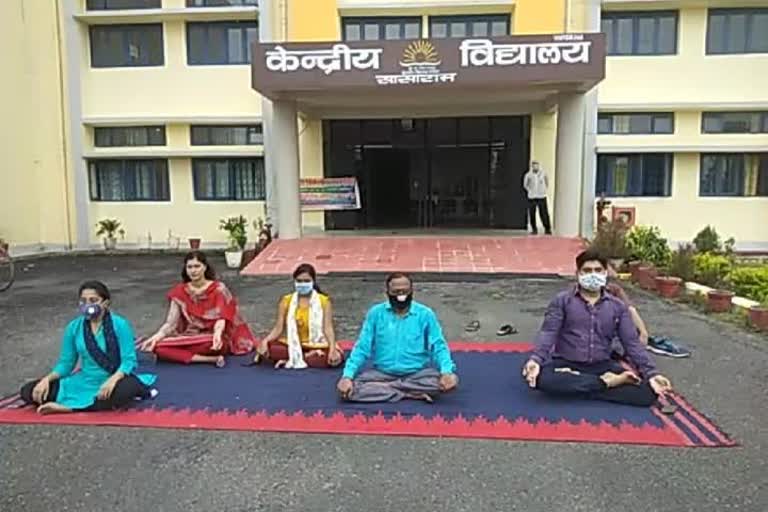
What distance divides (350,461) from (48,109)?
49.5 feet

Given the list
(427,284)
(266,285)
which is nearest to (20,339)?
(266,285)

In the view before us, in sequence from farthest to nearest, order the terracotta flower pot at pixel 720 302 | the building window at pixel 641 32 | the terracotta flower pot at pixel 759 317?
the building window at pixel 641 32 < the terracotta flower pot at pixel 720 302 < the terracotta flower pot at pixel 759 317

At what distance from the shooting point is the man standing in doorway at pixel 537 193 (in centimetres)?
1465

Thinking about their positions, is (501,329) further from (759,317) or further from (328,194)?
(328,194)

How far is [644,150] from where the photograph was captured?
15055 mm

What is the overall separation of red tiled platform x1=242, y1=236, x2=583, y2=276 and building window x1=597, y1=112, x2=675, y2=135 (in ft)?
12.2

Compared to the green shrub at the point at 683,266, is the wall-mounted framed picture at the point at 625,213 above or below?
above

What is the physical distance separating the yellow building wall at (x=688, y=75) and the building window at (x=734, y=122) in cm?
32

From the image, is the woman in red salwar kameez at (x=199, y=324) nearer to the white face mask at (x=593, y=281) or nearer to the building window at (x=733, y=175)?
the white face mask at (x=593, y=281)

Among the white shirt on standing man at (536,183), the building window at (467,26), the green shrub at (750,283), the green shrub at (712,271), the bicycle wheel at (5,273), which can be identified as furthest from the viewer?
the building window at (467,26)

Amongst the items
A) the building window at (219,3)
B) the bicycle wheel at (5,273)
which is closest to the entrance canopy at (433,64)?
the building window at (219,3)

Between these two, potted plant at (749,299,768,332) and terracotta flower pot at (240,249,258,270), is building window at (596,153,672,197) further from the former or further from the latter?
potted plant at (749,299,768,332)

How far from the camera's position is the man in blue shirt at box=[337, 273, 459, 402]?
4.90m

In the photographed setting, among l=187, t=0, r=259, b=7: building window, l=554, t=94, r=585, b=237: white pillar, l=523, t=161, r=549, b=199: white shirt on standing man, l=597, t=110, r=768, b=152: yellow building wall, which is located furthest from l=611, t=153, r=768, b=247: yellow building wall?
l=187, t=0, r=259, b=7: building window
